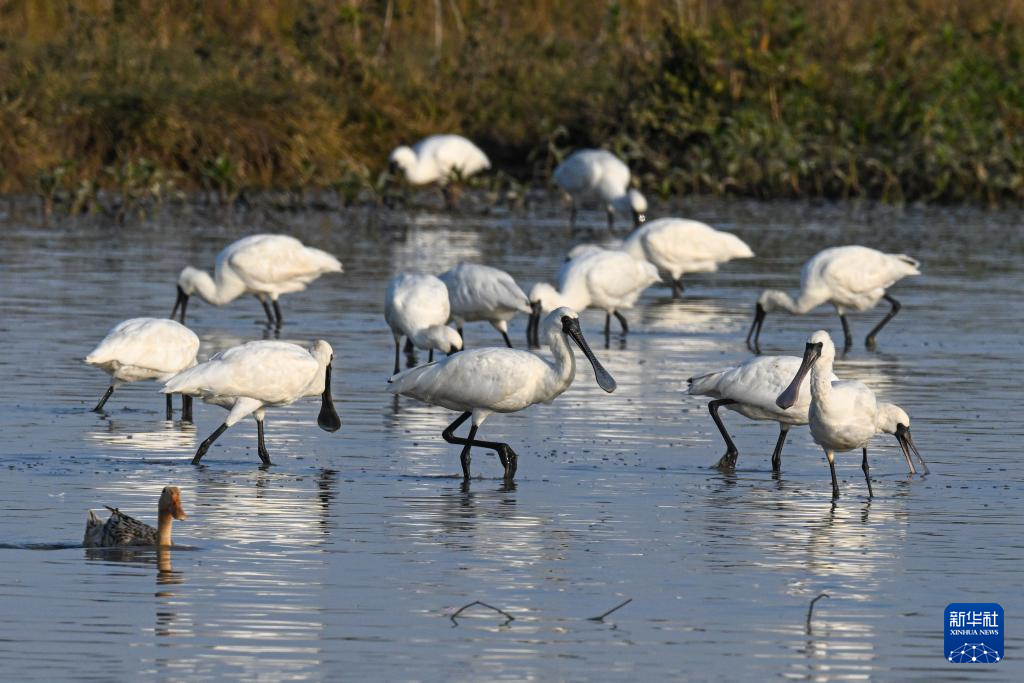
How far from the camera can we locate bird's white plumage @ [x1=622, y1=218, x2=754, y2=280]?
68.9 ft

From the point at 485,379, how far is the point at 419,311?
4.10 m

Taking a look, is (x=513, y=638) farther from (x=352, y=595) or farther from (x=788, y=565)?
(x=788, y=565)

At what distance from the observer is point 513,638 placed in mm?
7527

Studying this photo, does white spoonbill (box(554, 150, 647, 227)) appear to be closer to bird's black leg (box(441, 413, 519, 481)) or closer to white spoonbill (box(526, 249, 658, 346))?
white spoonbill (box(526, 249, 658, 346))

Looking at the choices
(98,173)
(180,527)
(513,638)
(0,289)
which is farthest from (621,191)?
(513,638)

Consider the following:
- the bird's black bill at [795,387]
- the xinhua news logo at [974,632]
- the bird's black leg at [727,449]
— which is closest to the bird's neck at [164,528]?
the xinhua news logo at [974,632]

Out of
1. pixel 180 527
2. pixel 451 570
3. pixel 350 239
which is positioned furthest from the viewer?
pixel 350 239

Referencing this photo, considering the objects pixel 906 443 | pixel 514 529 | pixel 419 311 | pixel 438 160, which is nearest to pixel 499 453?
pixel 514 529

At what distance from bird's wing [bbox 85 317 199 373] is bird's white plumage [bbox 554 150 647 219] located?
15.9 meters

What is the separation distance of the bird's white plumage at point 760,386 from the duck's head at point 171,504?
12.7 ft

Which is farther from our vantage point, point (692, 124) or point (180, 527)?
point (692, 124)

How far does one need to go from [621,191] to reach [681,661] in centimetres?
2205

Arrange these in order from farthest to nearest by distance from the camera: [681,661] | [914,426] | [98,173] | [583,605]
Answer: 1. [98,173]
2. [914,426]
3. [583,605]
4. [681,661]

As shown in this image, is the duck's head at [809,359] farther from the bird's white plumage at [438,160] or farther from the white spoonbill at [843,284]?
the bird's white plumage at [438,160]
